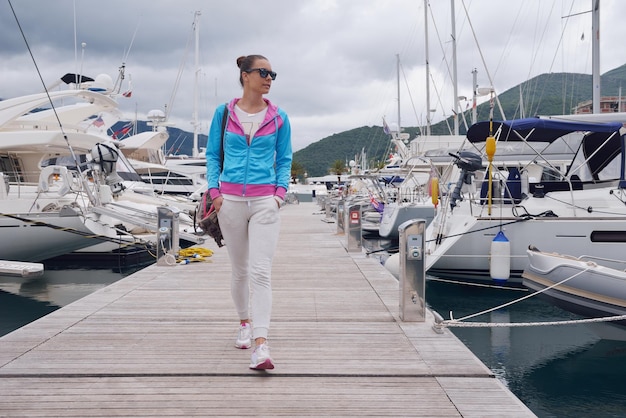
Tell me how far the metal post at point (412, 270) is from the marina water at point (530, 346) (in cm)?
140

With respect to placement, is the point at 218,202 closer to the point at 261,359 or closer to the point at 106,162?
the point at 261,359

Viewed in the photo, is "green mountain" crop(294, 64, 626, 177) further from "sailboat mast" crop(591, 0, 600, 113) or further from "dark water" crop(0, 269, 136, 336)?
"dark water" crop(0, 269, 136, 336)

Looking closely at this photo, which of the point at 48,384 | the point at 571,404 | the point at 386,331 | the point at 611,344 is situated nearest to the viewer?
the point at 48,384

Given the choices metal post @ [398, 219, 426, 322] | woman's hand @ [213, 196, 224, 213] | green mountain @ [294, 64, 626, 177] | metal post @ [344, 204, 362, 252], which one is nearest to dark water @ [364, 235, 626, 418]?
metal post @ [398, 219, 426, 322]

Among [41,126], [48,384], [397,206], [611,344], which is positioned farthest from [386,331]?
[41,126]

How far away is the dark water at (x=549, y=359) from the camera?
17.7 feet

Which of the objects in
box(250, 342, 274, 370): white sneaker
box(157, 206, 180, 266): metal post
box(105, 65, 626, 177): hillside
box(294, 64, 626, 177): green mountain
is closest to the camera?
box(250, 342, 274, 370): white sneaker

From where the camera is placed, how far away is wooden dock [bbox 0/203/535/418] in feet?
10.1

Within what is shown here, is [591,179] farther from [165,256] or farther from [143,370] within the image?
[143,370]

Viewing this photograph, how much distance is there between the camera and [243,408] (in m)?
3.04

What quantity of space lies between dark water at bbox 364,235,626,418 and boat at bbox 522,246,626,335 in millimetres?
548

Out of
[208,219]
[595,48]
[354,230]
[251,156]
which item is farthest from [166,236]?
[595,48]

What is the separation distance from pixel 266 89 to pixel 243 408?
6.29ft

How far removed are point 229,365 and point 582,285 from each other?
4703 millimetres
